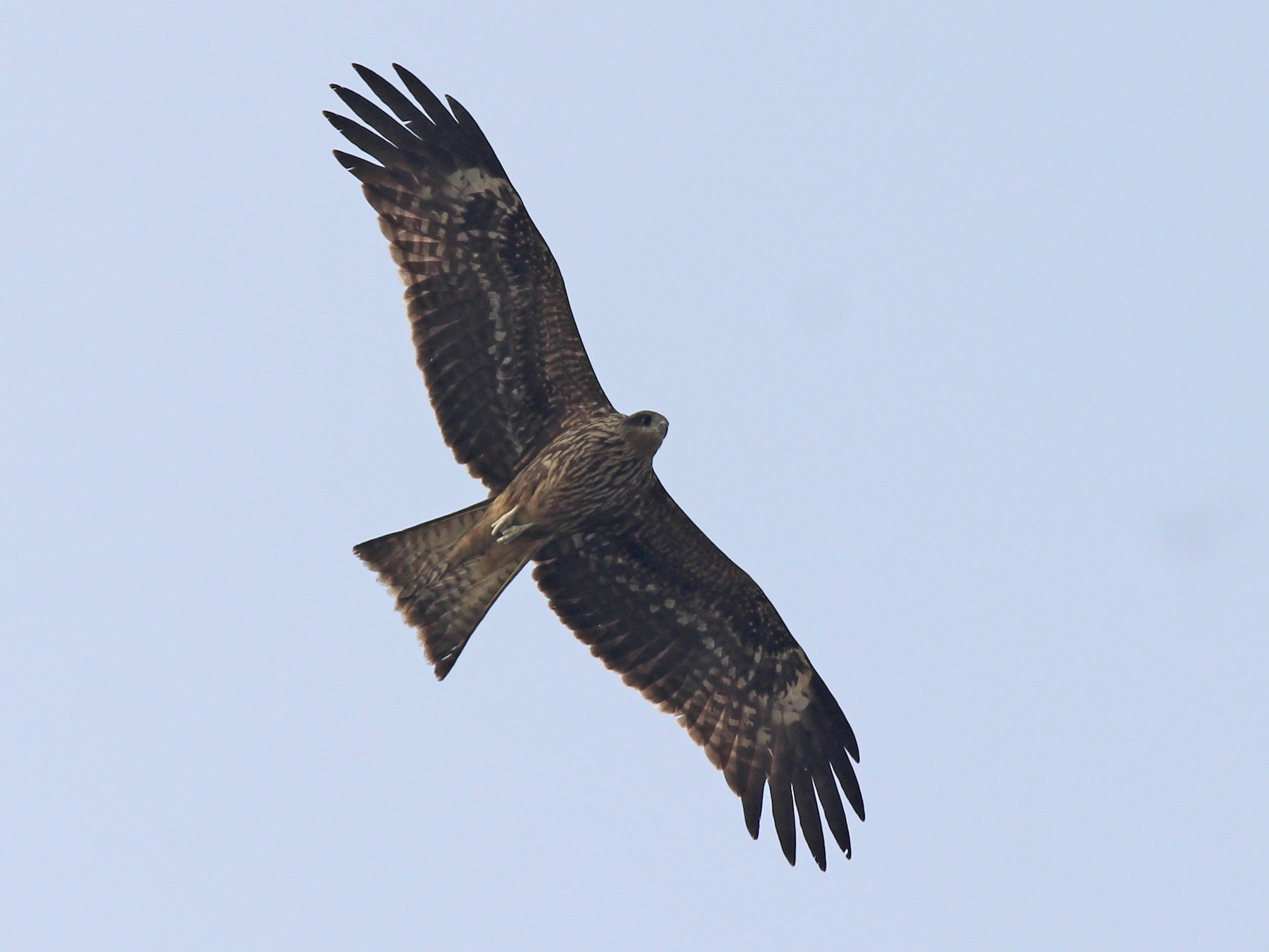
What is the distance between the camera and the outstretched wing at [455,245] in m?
13.3

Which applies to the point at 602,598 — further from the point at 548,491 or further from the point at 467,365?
the point at 467,365

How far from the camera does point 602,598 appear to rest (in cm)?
1428

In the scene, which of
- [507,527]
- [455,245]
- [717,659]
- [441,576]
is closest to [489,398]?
[507,527]

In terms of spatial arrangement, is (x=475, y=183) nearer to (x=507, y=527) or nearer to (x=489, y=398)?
(x=489, y=398)

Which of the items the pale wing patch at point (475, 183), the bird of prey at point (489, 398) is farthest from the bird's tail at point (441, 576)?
the pale wing patch at point (475, 183)

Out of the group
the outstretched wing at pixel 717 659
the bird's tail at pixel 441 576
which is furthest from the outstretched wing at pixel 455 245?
the outstretched wing at pixel 717 659

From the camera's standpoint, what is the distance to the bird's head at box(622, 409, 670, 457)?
522 inches

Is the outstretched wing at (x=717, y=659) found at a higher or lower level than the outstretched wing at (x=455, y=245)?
lower

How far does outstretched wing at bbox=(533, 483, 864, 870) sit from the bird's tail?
81cm

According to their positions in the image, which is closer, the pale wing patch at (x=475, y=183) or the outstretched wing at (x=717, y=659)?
the pale wing patch at (x=475, y=183)

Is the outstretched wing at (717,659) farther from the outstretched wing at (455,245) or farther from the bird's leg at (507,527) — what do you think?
the outstretched wing at (455,245)

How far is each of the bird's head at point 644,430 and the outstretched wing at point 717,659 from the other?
95 cm

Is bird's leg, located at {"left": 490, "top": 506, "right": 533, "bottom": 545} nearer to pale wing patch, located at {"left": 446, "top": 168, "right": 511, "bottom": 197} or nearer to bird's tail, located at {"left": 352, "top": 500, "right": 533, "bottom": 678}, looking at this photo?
bird's tail, located at {"left": 352, "top": 500, "right": 533, "bottom": 678}


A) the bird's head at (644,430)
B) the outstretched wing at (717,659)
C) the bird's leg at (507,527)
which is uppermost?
the bird's head at (644,430)
